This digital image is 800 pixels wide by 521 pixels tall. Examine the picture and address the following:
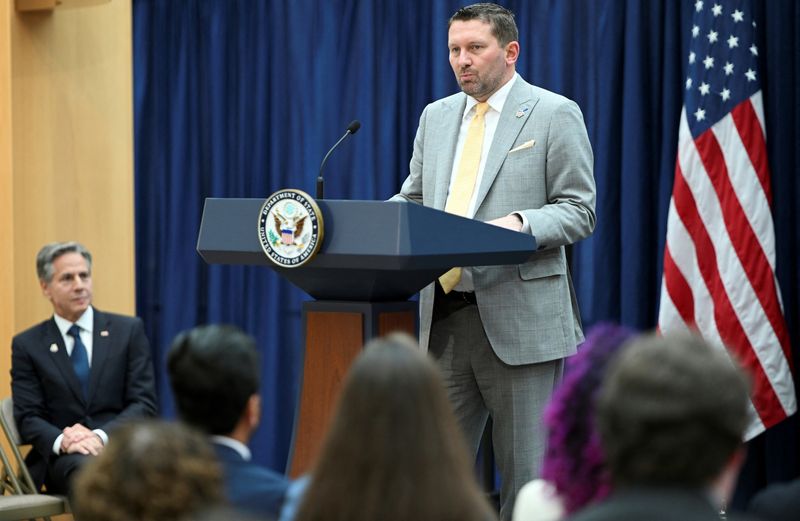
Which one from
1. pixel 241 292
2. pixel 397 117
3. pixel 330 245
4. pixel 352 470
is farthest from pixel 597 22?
pixel 352 470

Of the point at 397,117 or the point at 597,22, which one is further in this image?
the point at 397,117

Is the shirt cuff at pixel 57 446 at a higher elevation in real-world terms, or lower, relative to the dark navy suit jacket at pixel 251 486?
lower

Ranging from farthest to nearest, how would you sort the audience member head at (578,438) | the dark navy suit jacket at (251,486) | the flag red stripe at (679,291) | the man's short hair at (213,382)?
the flag red stripe at (679,291) < the man's short hair at (213,382) < the dark navy suit jacket at (251,486) < the audience member head at (578,438)

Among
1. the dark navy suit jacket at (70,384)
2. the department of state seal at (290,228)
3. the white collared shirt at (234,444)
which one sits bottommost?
the dark navy suit jacket at (70,384)

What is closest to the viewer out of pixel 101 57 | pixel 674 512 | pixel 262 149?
pixel 674 512

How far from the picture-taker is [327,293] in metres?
3.44

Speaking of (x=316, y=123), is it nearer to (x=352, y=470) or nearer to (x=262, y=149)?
(x=262, y=149)

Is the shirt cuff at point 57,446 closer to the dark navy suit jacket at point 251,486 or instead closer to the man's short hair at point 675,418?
the dark navy suit jacket at point 251,486

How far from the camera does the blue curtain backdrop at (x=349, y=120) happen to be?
5508 mm

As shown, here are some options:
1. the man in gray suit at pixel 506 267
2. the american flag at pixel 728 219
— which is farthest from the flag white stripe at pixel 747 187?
the man in gray suit at pixel 506 267

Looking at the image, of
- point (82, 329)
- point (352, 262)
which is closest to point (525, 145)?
point (352, 262)

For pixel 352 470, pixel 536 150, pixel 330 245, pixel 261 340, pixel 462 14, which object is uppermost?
pixel 462 14

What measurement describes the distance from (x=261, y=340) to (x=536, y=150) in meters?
3.41

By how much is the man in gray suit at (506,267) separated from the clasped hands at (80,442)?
1.63 meters
